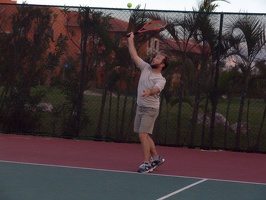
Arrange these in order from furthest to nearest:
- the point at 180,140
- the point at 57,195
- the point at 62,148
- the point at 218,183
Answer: the point at 180,140 → the point at 62,148 → the point at 218,183 → the point at 57,195

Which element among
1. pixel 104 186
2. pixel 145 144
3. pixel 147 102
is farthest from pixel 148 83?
pixel 104 186

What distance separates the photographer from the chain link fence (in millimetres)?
12430

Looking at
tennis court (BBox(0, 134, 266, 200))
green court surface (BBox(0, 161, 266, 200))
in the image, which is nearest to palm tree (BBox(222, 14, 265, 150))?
tennis court (BBox(0, 134, 266, 200))

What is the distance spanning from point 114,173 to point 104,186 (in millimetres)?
1167

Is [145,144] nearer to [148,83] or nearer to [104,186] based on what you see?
[148,83]

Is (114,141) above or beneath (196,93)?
beneath

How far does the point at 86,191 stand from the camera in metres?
7.71

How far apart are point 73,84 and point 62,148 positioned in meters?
1.63

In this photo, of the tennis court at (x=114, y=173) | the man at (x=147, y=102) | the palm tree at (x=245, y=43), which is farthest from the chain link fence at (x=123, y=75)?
the man at (x=147, y=102)

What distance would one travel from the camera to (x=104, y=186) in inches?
320

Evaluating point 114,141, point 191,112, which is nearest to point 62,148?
point 114,141

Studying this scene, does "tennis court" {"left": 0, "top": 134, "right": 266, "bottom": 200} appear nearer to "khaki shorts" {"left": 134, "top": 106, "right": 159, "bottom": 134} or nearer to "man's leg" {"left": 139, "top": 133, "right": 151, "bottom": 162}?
"man's leg" {"left": 139, "top": 133, "right": 151, "bottom": 162}

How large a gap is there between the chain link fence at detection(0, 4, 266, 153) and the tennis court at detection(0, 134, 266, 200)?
0.39 meters

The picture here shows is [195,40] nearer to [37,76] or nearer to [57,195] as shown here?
[37,76]
